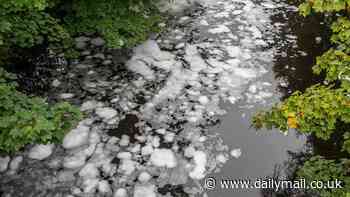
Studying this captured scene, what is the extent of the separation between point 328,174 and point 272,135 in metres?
1.39

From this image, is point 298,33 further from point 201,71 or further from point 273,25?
point 201,71

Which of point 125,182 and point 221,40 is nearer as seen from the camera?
point 125,182

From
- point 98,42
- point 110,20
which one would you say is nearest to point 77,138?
point 110,20

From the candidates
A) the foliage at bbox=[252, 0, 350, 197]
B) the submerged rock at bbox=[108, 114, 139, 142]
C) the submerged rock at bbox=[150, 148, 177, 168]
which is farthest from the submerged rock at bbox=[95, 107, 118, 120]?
the foliage at bbox=[252, 0, 350, 197]

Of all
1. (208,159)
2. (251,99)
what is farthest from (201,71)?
(208,159)

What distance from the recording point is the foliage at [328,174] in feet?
11.8

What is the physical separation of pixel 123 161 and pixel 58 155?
810 mm

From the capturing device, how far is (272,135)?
17.1 feet

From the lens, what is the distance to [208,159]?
4.79 m

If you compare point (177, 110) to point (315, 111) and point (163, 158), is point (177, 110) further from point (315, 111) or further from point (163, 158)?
point (315, 111)

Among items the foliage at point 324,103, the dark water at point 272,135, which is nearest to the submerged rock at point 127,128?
the dark water at point 272,135

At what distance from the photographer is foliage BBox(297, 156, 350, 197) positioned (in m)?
3.58

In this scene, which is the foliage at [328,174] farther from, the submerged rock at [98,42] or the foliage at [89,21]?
the submerged rock at [98,42]

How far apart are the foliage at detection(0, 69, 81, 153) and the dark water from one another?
189 cm
